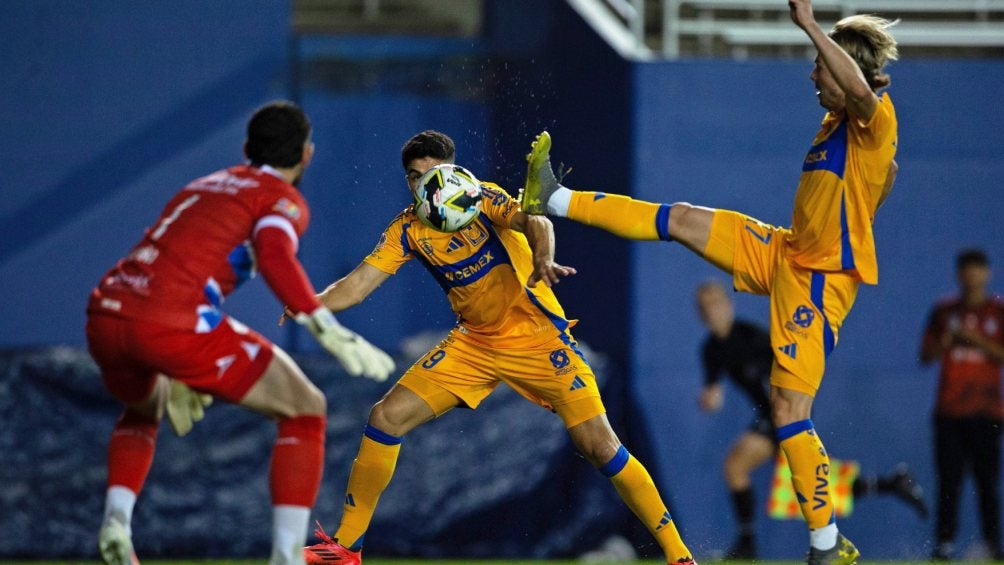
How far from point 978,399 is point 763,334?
1.72 m

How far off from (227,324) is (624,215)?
1976mm

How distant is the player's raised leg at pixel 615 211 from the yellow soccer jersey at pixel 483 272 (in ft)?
1.11

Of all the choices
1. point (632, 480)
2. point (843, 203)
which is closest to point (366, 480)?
point (632, 480)

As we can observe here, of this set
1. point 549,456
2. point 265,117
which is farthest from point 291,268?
point 549,456

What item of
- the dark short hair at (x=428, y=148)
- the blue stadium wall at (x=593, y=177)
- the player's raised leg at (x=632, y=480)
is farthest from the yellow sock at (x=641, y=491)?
the blue stadium wall at (x=593, y=177)

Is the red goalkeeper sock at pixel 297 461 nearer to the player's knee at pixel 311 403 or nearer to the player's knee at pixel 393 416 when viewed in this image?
the player's knee at pixel 311 403

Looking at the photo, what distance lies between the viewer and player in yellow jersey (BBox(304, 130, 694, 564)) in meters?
6.69

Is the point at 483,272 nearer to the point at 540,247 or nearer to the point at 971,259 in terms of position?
the point at 540,247

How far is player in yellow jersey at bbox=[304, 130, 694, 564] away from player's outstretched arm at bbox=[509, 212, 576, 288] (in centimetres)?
3

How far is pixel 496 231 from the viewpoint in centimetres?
689

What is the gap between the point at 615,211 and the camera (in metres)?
6.48

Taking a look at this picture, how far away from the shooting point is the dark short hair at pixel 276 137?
5.57 metres

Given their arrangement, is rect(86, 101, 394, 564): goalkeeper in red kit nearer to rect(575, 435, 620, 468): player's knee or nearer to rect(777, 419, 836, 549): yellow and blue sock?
rect(575, 435, 620, 468): player's knee

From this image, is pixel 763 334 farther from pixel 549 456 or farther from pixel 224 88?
pixel 224 88
